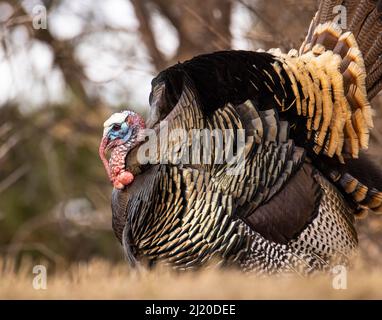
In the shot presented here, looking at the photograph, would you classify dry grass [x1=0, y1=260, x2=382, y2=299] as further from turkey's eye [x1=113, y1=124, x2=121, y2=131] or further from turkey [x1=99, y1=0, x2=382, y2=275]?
turkey's eye [x1=113, y1=124, x2=121, y2=131]

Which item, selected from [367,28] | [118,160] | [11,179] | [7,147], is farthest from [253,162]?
[11,179]

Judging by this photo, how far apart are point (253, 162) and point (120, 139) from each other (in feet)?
3.11

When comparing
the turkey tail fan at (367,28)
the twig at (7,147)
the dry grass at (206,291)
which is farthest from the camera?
the twig at (7,147)

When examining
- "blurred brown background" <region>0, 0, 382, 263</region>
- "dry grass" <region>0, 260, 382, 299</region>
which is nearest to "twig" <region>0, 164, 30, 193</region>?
"blurred brown background" <region>0, 0, 382, 263</region>

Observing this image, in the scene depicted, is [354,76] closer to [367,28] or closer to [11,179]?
[367,28]

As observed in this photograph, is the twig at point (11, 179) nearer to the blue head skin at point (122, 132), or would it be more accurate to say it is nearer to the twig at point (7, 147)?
the twig at point (7, 147)

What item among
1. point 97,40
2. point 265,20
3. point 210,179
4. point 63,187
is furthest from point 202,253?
point 63,187

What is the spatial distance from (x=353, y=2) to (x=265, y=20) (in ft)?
5.84

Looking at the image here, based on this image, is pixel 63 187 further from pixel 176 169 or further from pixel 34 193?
pixel 176 169

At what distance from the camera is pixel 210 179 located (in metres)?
4.86

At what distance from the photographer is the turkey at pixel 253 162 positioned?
4820 mm

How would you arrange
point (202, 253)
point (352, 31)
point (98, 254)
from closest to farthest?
point (202, 253)
point (352, 31)
point (98, 254)

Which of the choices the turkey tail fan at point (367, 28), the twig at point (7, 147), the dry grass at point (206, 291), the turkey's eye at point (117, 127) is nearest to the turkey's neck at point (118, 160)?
the turkey's eye at point (117, 127)

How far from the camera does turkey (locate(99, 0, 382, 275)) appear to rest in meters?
4.82
